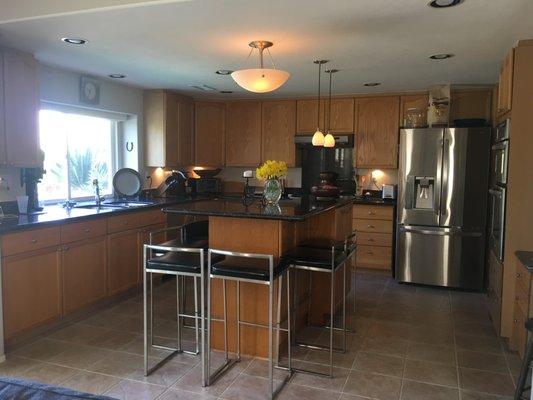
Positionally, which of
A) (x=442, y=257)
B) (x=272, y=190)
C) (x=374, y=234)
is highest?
(x=272, y=190)

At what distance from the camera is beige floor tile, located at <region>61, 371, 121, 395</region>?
260 centimetres

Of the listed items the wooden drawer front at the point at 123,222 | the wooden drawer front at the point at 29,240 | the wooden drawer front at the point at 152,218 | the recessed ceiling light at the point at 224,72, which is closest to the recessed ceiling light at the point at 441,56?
the recessed ceiling light at the point at 224,72

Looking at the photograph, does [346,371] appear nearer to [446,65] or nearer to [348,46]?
[348,46]

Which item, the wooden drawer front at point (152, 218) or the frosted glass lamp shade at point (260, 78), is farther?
the wooden drawer front at point (152, 218)

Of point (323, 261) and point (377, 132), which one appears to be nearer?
point (323, 261)

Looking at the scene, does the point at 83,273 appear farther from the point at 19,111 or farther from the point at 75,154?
the point at 75,154

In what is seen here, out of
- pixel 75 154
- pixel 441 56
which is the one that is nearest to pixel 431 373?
pixel 441 56

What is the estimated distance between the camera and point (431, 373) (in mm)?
2865

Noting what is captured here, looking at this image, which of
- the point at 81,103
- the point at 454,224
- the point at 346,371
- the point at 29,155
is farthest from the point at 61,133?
the point at 454,224

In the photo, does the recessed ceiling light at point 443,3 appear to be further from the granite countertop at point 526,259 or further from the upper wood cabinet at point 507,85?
the granite countertop at point 526,259

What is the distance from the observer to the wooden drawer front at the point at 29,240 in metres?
2.98

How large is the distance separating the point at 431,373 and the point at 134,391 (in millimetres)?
1866

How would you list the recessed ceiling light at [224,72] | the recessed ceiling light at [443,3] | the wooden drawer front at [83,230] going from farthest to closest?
the recessed ceiling light at [224,72] < the wooden drawer front at [83,230] < the recessed ceiling light at [443,3]

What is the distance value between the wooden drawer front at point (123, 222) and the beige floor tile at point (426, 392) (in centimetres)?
273
